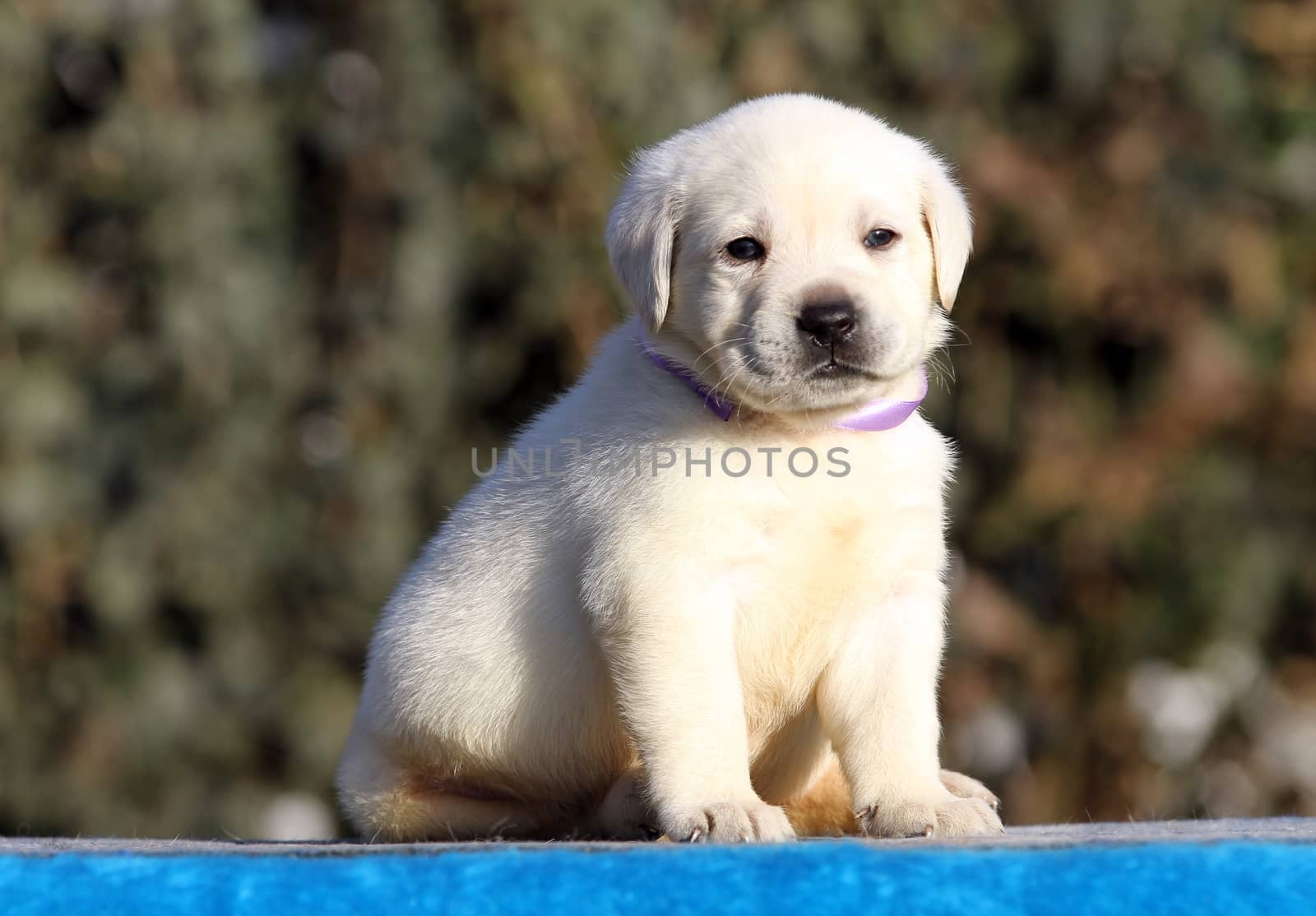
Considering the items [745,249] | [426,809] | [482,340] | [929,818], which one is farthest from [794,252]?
[482,340]

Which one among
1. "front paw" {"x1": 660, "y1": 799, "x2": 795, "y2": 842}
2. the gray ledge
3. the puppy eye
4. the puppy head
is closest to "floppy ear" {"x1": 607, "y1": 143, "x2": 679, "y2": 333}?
the puppy head

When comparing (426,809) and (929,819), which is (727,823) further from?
(426,809)

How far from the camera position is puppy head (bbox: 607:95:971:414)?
8.70 ft

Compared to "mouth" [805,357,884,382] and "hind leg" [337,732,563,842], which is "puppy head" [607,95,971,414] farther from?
"hind leg" [337,732,563,842]

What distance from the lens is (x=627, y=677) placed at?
2.49 meters

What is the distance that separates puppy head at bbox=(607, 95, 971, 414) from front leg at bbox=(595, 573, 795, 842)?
0.41m

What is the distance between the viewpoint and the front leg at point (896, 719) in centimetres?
251

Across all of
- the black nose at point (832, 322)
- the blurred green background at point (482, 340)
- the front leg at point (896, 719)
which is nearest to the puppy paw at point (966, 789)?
the front leg at point (896, 719)

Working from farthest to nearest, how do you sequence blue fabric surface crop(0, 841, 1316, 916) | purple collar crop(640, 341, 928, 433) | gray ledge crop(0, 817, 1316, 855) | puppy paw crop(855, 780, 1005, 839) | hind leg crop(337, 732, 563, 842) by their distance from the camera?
hind leg crop(337, 732, 563, 842), purple collar crop(640, 341, 928, 433), puppy paw crop(855, 780, 1005, 839), gray ledge crop(0, 817, 1316, 855), blue fabric surface crop(0, 841, 1316, 916)

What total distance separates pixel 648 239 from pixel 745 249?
0.20 meters

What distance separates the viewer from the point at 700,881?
204 centimetres

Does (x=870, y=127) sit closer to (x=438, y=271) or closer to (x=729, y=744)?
(x=729, y=744)

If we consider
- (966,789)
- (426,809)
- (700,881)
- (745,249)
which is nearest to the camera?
(700,881)

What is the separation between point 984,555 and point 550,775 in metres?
3.54
